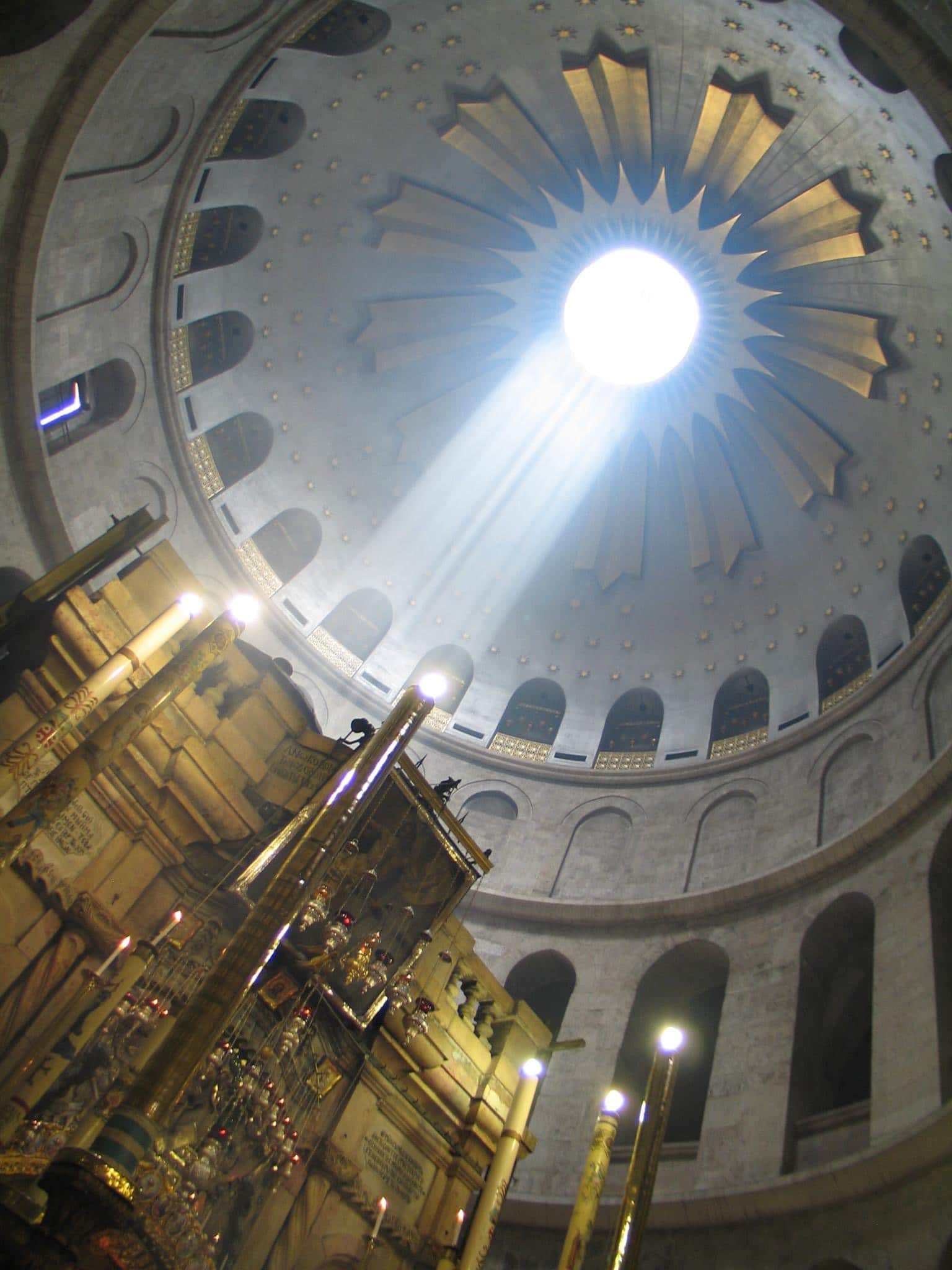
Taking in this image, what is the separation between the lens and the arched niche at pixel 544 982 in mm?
15023

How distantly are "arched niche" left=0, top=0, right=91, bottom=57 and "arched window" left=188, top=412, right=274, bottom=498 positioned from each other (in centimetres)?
807

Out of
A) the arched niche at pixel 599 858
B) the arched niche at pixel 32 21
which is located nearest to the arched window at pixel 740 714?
the arched niche at pixel 599 858

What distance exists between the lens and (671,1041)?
638cm

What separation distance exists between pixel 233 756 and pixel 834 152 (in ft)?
46.3

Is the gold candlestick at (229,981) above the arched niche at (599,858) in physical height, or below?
below

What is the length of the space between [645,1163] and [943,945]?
6758 mm

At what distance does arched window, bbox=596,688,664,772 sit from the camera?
19203mm

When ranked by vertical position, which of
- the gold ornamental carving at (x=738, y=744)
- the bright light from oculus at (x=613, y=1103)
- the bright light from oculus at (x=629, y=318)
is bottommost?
the bright light from oculus at (x=613, y=1103)

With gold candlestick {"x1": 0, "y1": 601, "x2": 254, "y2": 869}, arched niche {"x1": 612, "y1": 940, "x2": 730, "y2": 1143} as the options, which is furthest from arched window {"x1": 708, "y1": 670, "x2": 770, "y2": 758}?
gold candlestick {"x1": 0, "y1": 601, "x2": 254, "y2": 869}

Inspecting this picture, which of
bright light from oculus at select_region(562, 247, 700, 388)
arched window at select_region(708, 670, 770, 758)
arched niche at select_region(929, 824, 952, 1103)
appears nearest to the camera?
Result: arched niche at select_region(929, 824, 952, 1103)

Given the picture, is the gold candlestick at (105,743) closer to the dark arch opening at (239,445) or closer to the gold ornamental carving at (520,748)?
the dark arch opening at (239,445)

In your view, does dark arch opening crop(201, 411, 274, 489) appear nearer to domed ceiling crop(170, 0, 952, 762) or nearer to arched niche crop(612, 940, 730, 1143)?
domed ceiling crop(170, 0, 952, 762)

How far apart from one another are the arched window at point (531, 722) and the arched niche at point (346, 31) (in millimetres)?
12730

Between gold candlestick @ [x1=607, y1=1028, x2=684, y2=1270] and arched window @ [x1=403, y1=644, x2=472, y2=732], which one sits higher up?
arched window @ [x1=403, y1=644, x2=472, y2=732]
